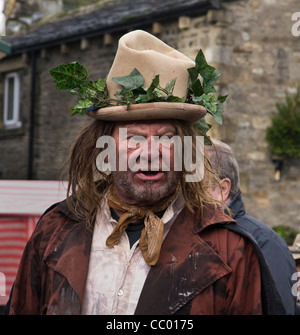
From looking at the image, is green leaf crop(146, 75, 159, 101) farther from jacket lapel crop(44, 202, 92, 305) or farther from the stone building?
the stone building

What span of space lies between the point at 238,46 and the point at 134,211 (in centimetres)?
832

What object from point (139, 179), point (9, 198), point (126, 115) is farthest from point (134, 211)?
point (9, 198)

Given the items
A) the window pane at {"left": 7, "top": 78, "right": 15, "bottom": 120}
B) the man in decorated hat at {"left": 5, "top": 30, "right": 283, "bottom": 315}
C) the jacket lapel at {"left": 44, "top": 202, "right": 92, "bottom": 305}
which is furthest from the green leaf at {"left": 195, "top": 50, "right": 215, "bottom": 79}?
the window pane at {"left": 7, "top": 78, "right": 15, "bottom": 120}

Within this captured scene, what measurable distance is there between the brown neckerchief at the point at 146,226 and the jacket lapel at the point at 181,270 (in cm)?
4

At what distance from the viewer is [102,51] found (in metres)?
12.6

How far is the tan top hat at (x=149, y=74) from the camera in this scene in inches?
102

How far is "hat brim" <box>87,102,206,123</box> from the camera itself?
2582 millimetres

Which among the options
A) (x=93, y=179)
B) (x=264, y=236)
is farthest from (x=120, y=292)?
(x=264, y=236)

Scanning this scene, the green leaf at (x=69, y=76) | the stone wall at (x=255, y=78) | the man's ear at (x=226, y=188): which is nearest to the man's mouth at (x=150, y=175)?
the green leaf at (x=69, y=76)

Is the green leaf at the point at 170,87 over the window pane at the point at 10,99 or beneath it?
beneath

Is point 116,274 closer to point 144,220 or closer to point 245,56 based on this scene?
point 144,220

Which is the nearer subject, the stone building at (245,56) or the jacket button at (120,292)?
the jacket button at (120,292)

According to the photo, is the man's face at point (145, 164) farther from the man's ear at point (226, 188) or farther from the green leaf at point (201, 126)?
the man's ear at point (226, 188)
